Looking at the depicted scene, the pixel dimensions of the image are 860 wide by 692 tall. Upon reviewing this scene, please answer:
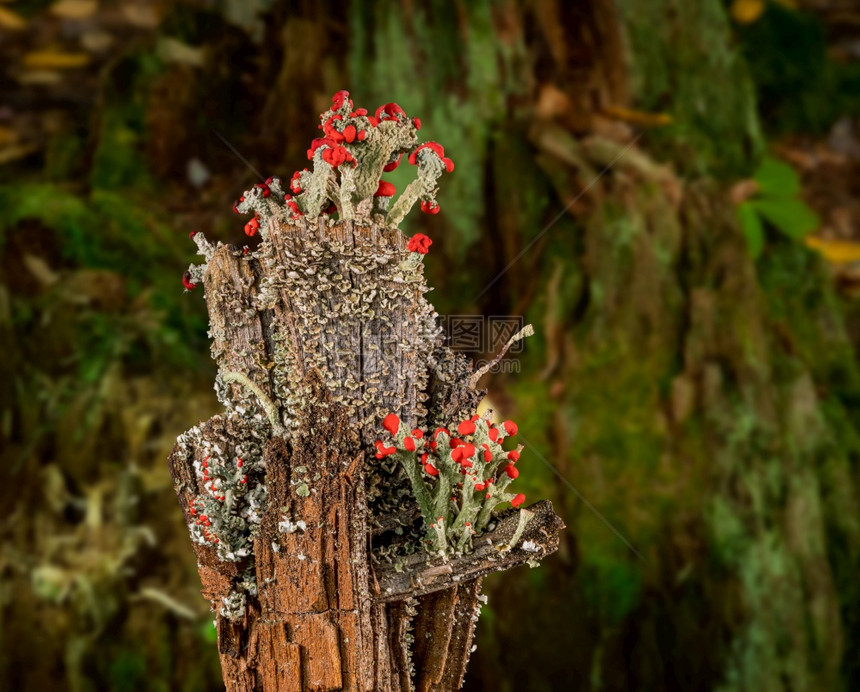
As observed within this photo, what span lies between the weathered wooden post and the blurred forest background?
138 centimetres

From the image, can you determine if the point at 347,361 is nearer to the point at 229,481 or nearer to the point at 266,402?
the point at 266,402

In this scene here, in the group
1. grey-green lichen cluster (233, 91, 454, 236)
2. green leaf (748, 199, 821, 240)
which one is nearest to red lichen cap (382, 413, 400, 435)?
grey-green lichen cluster (233, 91, 454, 236)

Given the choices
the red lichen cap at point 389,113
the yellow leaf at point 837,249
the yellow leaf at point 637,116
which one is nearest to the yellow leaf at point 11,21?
the yellow leaf at point 637,116

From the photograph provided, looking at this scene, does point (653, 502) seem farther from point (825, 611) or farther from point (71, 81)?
point (71, 81)

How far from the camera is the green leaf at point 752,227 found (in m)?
3.03

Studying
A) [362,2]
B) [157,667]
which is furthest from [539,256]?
[157,667]

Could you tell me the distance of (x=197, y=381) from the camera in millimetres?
2795

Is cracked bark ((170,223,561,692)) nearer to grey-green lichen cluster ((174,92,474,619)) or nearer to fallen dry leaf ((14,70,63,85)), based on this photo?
grey-green lichen cluster ((174,92,474,619))

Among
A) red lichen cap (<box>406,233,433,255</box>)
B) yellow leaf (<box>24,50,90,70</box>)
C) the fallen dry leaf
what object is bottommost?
red lichen cap (<box>406,233,433,255</box>)

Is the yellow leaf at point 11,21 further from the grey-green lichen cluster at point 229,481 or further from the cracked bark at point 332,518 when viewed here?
the grey-green lichen cluster at point 229,481

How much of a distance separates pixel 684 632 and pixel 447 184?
1554 mm

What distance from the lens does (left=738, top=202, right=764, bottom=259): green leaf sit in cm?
303

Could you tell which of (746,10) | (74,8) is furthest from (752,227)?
(74,8)

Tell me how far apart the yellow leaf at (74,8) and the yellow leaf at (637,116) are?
1.73 metres
